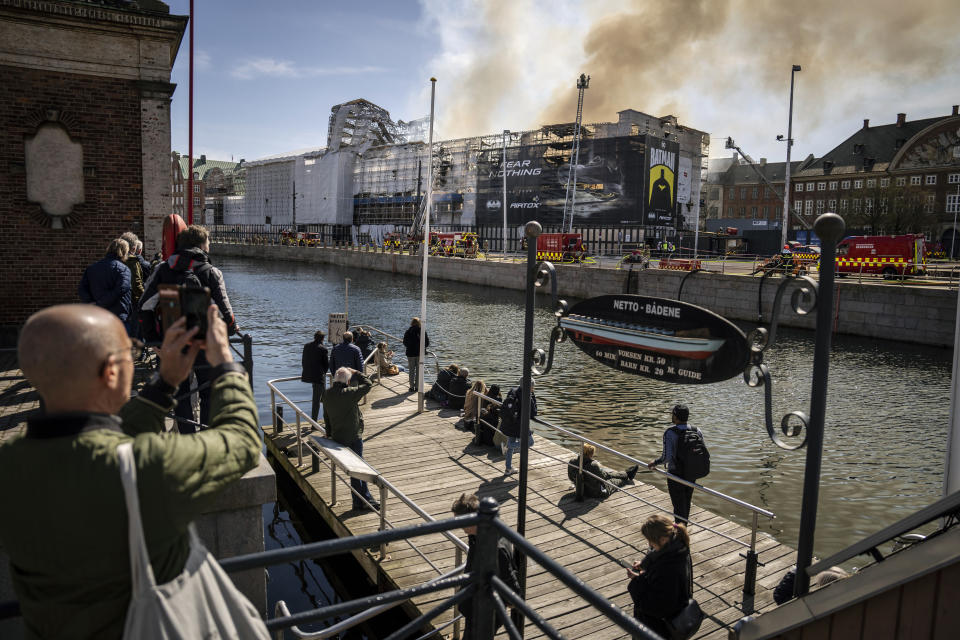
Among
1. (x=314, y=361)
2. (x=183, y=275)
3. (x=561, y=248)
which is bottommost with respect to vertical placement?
(x=314, y=361)

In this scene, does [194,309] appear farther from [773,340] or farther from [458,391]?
[458,391]

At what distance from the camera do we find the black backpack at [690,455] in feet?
25.1

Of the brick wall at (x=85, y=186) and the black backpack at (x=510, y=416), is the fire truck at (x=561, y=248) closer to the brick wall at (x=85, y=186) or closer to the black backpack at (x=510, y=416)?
the brick wall at (x=85, y=186)

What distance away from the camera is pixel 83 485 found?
1564mm

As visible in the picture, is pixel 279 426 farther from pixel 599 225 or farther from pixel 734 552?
pixel 599 225

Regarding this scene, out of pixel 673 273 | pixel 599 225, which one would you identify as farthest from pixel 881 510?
pixel 599 225

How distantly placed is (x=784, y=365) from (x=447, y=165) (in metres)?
69.3

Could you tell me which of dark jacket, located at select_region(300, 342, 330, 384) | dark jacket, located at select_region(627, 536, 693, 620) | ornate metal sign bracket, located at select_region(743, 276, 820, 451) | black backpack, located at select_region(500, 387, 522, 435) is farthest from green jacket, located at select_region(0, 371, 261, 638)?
dark jacket, located at select_region(300, 342, 330, 384)

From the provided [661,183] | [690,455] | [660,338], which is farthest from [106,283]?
[661,183]

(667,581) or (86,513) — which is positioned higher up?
(86,513)

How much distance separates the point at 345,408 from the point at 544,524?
3040 mm

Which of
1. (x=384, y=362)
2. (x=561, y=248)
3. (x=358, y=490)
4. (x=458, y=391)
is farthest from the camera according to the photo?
(x=561, y=248)

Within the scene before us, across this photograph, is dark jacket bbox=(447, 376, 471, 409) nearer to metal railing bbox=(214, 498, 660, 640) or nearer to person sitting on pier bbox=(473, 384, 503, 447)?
person sitting on pier bbox=(473, 384, 503, 447)

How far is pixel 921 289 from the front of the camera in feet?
90.3
